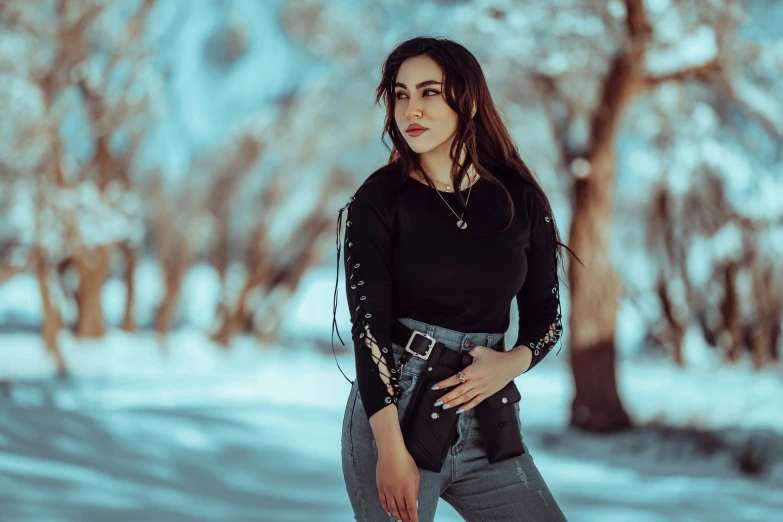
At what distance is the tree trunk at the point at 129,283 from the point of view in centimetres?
1754

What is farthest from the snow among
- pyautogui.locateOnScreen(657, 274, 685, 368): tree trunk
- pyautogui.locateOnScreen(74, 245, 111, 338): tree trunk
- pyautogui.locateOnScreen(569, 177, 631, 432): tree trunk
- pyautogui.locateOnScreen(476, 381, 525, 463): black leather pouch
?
pyautogui.locateOnScreen(657, 274, 685, 368): tree trunk

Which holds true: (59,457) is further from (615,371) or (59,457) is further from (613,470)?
(615,371)

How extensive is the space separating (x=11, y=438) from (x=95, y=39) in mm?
9378

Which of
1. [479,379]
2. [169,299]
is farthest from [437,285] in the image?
[169,299]

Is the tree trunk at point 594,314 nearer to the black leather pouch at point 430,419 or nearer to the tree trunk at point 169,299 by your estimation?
the black leather pouch at point 430,419

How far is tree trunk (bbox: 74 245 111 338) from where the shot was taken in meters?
15.2

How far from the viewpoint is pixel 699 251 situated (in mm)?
17703

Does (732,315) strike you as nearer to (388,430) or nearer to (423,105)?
(423,105)

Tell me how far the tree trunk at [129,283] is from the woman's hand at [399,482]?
52.6ft

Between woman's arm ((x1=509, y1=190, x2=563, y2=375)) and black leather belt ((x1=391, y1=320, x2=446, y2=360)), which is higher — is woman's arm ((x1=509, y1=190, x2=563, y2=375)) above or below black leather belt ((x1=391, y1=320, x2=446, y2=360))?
above

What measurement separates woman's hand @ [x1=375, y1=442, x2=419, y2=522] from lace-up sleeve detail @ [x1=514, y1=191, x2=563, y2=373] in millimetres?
414

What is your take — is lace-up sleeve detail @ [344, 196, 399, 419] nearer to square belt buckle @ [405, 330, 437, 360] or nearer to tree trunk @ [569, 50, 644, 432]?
square belt buckle @ [405, 330, 437, 360]

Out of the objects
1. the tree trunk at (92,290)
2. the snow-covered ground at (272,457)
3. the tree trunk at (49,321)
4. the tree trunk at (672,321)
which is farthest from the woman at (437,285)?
the tree trunk at (672,321)

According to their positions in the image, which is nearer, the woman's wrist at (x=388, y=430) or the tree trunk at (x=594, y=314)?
the woman's wrist at (x=388, y=430)
